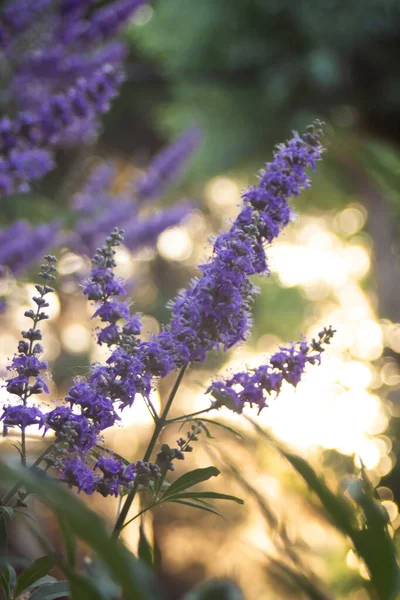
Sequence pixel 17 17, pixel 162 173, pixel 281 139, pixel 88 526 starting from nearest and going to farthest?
1. pixel 88 526
2. pixel 17 17
3. pixel 162 173
4. pixel 281 139

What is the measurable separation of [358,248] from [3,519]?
23.3ft

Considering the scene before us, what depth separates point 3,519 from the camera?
49 cm

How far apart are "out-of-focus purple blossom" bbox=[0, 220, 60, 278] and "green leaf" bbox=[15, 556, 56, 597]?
0.79m

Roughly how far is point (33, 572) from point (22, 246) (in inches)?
37.4

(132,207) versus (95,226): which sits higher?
(132,207)

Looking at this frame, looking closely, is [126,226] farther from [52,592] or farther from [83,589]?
[83,589]

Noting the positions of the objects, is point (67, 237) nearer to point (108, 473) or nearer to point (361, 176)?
point (108, 473)

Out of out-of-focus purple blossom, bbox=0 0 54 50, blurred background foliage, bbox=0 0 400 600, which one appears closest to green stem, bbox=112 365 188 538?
out-of-focus purple blossom, bbox=0 0 54 50

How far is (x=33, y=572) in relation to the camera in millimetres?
466

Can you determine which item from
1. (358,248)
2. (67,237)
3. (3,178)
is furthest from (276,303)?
(3,178)

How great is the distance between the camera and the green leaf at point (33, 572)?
0.46 meters

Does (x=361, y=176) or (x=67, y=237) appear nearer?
(x=67, y=237)

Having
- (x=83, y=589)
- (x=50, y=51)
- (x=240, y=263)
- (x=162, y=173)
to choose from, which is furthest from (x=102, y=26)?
(x=83, y=589)

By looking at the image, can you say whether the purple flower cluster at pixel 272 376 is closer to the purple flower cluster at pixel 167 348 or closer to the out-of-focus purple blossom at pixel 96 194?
the purple flower cluster at pixel 167 348
